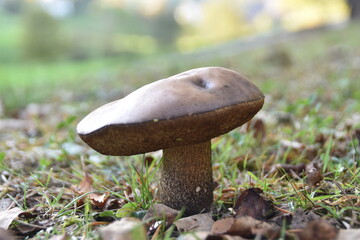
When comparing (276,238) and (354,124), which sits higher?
(276,238)

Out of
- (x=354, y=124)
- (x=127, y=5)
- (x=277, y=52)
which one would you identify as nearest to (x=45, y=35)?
(x=127, y=5)

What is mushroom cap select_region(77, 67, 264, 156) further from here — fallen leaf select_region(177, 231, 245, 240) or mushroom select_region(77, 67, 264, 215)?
fallen leaf select_region(177, 231, 245, 240)

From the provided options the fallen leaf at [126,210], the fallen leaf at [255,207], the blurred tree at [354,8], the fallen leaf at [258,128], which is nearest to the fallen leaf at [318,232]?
the fallen leaf at [255,207]

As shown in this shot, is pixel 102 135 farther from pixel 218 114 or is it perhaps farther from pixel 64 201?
pixel 64 201

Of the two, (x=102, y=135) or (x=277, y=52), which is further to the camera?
(x=277, y=52)

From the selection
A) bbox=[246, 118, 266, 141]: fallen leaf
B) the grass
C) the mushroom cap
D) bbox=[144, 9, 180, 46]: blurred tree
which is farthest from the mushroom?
bbox=[144, 9, 180, 46]: blurred tree

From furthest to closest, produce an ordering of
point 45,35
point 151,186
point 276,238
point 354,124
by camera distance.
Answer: point 45,35 → point 354,124 → point 151,186 → point 276,238

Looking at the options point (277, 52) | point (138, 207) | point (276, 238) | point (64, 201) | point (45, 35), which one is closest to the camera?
point (276, 238)
